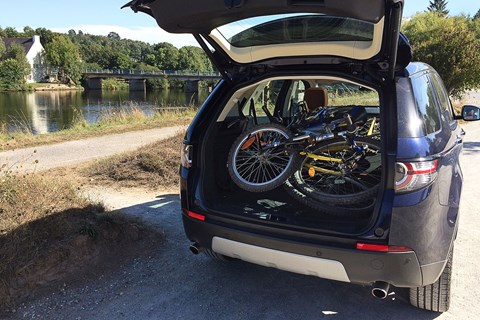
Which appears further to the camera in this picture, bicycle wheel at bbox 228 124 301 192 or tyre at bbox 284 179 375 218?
bicycle wheel at bbox 228 124 301 192

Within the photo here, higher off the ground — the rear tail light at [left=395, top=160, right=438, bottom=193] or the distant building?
the distant building

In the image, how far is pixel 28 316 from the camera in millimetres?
3031

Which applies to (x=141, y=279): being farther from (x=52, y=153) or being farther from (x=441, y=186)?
(x=52, y=153)

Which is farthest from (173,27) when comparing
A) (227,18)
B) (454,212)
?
(454,212)

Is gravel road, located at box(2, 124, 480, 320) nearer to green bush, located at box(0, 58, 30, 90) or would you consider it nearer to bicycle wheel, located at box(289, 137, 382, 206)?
bicycle wheel, located at box(289, 137, 382, 206)

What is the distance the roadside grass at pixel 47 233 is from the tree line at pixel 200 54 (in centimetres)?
198

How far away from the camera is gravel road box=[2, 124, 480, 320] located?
10.0ft

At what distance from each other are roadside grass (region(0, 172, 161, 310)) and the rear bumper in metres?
1.46

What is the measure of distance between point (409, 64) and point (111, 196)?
4448mm

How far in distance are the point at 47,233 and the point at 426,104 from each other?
3.36 meters

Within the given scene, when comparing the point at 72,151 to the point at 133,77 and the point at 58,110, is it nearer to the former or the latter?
the point at 58,110

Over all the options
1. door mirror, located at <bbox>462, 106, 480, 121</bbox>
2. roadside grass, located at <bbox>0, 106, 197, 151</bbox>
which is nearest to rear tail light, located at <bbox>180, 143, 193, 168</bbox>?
door mirror, located at <bbox>462, 106, 480, 121</bbox>

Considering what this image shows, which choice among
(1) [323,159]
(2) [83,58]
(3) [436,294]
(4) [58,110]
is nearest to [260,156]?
(1) [323,159]

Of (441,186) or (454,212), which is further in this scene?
(454,212)
